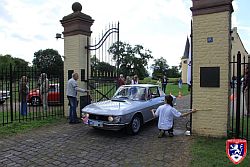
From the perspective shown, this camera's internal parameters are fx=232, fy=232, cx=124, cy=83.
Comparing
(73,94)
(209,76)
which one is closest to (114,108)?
(73,94)

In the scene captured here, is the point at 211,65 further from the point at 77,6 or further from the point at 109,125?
the point at 77,6

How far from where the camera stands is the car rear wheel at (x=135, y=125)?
21.7ft

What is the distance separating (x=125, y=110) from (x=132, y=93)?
1.43 metres

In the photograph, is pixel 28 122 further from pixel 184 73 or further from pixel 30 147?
pixel 184 73

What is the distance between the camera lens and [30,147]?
5.71 m

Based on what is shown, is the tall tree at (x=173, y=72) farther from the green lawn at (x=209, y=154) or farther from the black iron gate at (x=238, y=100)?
the green lawn at (x=209, y=154)

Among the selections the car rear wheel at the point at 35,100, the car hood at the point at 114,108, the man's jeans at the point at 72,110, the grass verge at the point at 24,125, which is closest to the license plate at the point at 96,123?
the car hood at the point at 114,108

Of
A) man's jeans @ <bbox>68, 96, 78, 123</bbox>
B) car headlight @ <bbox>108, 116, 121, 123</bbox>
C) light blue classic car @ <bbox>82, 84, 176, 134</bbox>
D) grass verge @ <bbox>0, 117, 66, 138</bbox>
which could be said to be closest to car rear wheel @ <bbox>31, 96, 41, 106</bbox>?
grass verge @ <bbox>0, 117, 66, 138</bbox>

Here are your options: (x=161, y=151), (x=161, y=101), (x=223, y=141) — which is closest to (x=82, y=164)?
(x=161, y=151)

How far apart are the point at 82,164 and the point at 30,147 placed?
1.84 m

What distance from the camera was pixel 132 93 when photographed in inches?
303

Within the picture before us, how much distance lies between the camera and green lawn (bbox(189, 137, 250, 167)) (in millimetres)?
4453

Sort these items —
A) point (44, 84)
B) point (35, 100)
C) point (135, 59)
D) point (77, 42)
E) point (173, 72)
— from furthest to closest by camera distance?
point (173, 72) < point (135, 59) < point (35, 100) < point (44, 84) < point (77, 42)

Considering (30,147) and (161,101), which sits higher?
(161,101)
